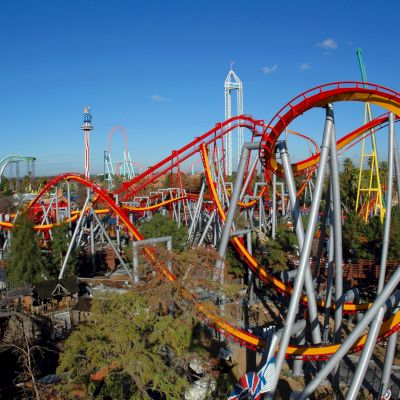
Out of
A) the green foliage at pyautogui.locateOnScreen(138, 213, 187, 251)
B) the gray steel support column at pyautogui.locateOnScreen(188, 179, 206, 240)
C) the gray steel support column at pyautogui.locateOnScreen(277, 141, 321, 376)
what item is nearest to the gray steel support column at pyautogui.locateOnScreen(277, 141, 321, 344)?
the gray steel support column at pyautogui.locateOnScreen(277, 141, 321, 376)

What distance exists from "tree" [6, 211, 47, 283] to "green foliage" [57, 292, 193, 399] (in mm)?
8527

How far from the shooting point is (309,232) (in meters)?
8.51

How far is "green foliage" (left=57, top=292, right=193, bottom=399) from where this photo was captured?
727 centimetres

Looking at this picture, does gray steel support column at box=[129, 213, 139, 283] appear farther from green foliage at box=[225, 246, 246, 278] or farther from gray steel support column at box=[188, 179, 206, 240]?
gray steel support column at box=[188, 179, 206, 240]

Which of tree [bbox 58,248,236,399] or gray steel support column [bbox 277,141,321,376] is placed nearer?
tree [bbox 58,248,236,399]

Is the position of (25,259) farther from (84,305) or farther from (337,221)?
(337,221)

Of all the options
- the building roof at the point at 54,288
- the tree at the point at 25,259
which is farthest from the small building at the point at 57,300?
the tree at the point at 25,259

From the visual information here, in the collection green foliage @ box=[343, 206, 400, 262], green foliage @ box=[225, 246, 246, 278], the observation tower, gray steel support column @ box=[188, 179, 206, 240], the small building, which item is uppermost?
the observation tower

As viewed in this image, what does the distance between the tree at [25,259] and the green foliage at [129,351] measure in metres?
8.53

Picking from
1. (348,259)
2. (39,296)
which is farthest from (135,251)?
(348,259)

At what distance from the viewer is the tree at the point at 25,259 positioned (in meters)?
15.6

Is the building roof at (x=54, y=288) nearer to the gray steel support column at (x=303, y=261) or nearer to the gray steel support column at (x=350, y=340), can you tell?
the gray steel support column at (x=303, y=261)

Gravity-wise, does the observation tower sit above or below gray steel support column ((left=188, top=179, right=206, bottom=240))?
above

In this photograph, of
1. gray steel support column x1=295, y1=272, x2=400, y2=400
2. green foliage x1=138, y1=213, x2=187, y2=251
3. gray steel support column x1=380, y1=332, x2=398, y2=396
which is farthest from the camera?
green foliage x1=138, y1=213, x2=187, y2=251
